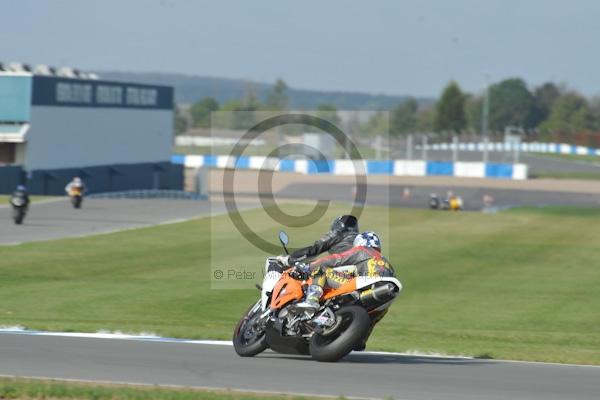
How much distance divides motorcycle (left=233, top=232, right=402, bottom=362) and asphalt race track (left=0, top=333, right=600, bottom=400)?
7.3 inches

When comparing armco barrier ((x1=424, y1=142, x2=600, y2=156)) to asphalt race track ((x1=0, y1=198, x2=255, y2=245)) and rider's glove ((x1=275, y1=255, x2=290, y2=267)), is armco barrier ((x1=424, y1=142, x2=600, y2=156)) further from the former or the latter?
rider's glove ((x1=275, y1=255, x2=290, y2=267))

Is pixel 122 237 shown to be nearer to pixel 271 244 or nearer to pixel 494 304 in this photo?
pixel 271 244

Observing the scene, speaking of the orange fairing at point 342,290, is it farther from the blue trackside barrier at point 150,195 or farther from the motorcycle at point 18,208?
the blue trackside barrier at point 150,195

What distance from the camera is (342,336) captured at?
11.4 metres

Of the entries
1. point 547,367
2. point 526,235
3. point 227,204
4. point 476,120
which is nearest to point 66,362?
point 547,367

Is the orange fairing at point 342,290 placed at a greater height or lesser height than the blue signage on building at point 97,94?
lesser

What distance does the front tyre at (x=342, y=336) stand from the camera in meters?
11.3

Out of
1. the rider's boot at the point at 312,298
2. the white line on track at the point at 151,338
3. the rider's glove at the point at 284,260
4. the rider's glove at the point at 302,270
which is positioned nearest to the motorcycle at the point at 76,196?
the white line on track at the point at 151,338

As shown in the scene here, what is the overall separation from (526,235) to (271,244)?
10678 mm

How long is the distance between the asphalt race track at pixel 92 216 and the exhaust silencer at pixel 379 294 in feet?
71.2

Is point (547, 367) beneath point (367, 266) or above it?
beneath

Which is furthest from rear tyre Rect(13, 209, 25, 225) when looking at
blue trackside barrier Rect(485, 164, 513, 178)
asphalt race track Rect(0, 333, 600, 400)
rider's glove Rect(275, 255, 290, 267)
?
blue trackside barrier Rect(485, 164, 513, 178)

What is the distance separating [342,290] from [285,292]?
0.64 m

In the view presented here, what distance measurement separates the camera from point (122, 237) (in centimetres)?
3475
